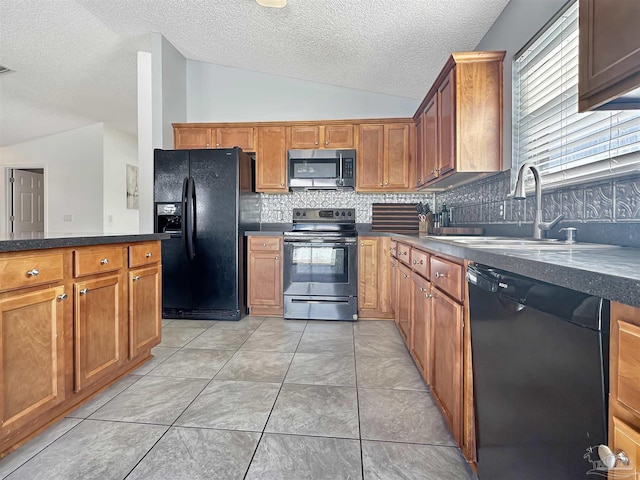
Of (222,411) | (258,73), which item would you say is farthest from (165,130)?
(222,411)

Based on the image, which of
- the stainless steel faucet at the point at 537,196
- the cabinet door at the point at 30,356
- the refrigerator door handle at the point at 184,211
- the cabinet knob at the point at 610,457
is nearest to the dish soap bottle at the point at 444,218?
the stainless steel faucet at the point at 537,196

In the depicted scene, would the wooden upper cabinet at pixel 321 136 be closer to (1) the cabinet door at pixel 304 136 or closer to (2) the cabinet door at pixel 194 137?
(1) the cabinet door at pixel 304 136

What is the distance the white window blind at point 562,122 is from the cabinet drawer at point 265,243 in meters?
2.23

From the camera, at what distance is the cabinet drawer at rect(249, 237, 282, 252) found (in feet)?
11.8

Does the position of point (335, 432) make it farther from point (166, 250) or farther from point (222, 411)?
point (166, 250)

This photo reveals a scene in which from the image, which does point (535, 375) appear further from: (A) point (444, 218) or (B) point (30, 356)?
(A) point (444, 218)

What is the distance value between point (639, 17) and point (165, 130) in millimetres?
3911

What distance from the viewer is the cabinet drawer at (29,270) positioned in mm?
1279

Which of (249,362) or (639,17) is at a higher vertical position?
(639,17)

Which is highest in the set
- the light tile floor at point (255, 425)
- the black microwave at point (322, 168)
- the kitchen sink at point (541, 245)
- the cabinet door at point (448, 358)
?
the black microwave at point (322, 168)

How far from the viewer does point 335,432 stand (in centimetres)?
157

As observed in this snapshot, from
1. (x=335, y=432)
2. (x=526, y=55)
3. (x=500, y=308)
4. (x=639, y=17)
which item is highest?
(x=526, y=55)

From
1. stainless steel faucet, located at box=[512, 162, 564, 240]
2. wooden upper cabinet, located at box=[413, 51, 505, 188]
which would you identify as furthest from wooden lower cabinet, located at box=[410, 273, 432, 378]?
wooden upper cabinet, located at box=[413, 51, 505, 188]

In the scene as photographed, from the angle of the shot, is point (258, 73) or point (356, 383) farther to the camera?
point (258, 73)
